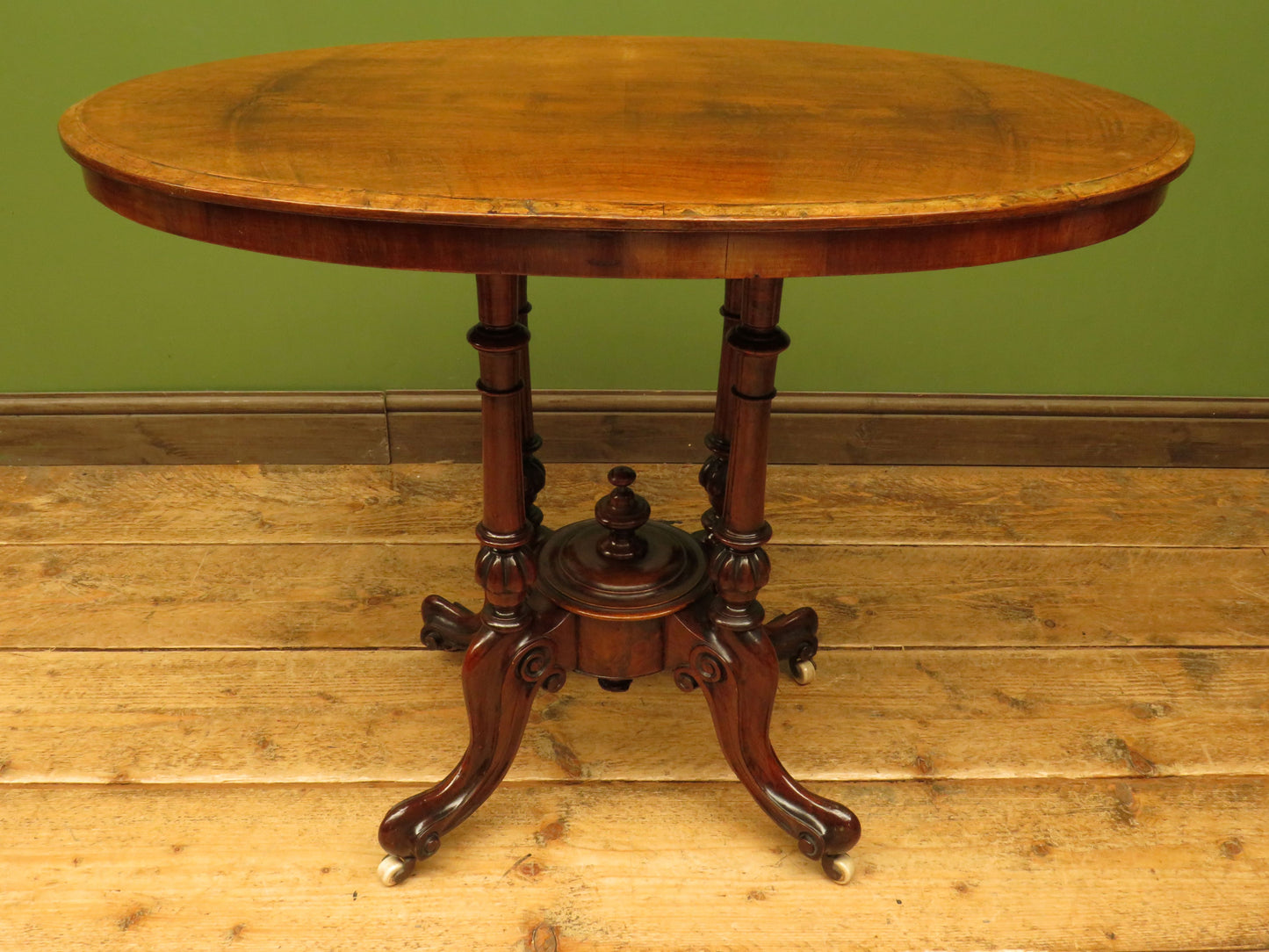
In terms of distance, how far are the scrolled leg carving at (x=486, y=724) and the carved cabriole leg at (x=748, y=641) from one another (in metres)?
0.17

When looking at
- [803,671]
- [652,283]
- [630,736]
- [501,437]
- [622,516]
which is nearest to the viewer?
[501,437]

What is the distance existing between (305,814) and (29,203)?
49.7 inches

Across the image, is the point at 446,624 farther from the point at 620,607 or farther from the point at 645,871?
the point at 645,871

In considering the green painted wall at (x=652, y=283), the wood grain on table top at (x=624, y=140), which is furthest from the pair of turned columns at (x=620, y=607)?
the green painted wall at (x=652, y=283)

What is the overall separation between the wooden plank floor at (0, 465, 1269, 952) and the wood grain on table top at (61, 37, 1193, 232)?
0.76m

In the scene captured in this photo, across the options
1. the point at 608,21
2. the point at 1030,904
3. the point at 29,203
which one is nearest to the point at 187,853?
the point at 1030,904

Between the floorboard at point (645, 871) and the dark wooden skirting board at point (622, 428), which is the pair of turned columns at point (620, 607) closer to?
the floorboard at point (645, 871)

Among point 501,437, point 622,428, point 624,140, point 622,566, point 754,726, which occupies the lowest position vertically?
point 622,428

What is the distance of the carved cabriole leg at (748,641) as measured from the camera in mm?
1136

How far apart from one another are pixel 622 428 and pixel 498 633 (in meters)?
0.96

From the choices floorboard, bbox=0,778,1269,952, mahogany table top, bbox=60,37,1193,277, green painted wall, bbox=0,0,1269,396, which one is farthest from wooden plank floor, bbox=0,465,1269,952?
mahogany table top, bbox=60,37,1193,277

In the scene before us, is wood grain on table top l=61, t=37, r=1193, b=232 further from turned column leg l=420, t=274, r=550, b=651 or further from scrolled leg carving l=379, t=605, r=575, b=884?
scrolled leg carving l=379, t=605, r=575, b=884

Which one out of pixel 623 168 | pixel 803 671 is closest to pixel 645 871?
pixel 803 671

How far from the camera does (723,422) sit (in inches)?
58.3
